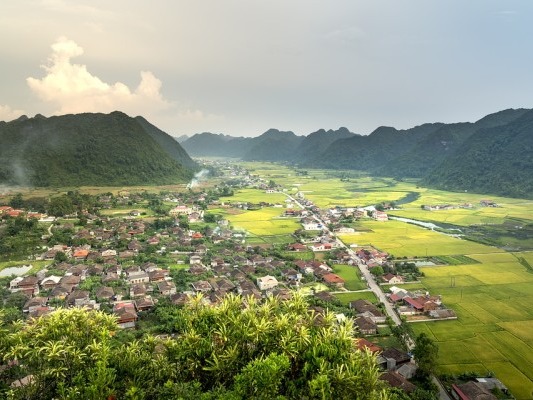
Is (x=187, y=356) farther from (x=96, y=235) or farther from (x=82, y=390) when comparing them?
(x=96, y=235)

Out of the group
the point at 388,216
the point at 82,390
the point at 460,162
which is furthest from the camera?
the point at 460,162

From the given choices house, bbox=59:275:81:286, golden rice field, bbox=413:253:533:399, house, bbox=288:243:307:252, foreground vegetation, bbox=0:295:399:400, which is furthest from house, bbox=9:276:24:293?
golden rice field, bbox=413:253:533:399

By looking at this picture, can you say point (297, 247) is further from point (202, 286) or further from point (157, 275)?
point (157, 275)

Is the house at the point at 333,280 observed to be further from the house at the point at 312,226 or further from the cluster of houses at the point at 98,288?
the house at the point at 312,226

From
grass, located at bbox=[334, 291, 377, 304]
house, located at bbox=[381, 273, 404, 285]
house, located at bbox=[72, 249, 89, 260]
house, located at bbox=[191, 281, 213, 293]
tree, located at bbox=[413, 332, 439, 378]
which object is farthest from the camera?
house, located at bbox=[72, 249, 89, 260]

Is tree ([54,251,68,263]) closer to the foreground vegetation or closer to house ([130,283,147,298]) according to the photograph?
house ([130,283,147,298])

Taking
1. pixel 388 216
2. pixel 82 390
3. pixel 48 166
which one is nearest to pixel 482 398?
pixel 82 390

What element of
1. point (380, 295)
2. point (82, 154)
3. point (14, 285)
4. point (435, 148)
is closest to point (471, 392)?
point (380, 295)

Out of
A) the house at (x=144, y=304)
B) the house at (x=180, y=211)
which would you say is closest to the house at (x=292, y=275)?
the house at (x=144, y=304)
